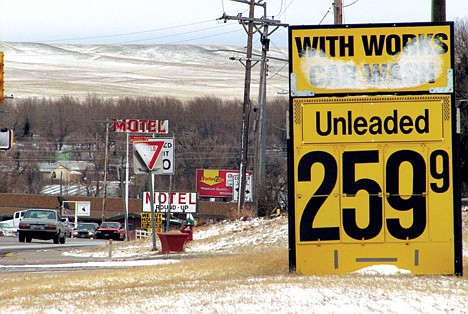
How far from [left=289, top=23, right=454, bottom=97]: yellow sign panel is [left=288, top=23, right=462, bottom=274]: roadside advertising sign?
0.06 feet

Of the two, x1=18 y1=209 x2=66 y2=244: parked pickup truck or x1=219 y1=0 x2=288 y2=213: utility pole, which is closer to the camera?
x1=18 y1=209 x2=66 y2=244: parked pickup truck

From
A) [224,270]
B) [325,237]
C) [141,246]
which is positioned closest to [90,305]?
[325,237]

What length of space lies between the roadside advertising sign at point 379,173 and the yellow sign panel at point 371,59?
0.06ft

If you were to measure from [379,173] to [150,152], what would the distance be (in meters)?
13.0

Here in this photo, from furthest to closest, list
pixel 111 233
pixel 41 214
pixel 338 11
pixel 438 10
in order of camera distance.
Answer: pixel 111 233, pixel 41 214, pixel 338 11, pixel 438 10

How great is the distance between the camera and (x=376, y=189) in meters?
12.9

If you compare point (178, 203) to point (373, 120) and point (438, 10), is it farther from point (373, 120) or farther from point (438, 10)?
point (373, 120)

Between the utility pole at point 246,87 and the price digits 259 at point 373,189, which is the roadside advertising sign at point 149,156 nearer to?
the price digits 259 at point 373,189

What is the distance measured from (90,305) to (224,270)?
15.8ft

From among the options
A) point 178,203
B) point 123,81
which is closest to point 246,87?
point 178,203

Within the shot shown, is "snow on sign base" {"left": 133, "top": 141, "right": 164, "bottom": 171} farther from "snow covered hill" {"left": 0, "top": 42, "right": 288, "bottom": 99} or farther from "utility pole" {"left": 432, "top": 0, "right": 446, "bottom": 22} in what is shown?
"snow covered hill" {"left": 0, "top": 42, "right": 288, "bottom": 99}

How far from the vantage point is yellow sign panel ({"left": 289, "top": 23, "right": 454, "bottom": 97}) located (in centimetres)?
1291

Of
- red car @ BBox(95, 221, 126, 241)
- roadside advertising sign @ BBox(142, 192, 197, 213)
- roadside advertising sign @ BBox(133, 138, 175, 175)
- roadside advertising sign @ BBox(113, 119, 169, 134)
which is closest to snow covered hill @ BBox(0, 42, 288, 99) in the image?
roadside advertising sign @ BBox(113, 119, 169, 134)

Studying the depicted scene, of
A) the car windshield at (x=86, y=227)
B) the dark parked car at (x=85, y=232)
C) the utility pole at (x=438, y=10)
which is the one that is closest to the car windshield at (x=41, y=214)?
the dark parked car at (x=85, y=232)
